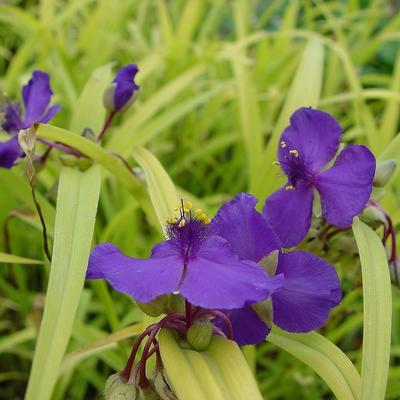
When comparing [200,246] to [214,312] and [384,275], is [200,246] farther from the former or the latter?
[384,275]

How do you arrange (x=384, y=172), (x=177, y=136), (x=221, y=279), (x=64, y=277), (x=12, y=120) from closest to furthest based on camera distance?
(x=221, y=279), (x=64, y=277), (x=384, y=172), (x=12, y=120), (x=177, y=136)

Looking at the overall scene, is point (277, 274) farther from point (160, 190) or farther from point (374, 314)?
point (160, 190)

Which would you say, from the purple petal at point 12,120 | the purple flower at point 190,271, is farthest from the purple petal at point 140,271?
the purple petal at point 12,120

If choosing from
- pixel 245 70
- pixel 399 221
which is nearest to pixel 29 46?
pixel 245 70

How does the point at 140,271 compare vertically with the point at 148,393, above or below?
above

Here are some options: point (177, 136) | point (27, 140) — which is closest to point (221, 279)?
point (27, 140)

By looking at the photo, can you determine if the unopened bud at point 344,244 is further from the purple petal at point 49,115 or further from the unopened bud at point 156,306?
the purple petal at point 49,115
